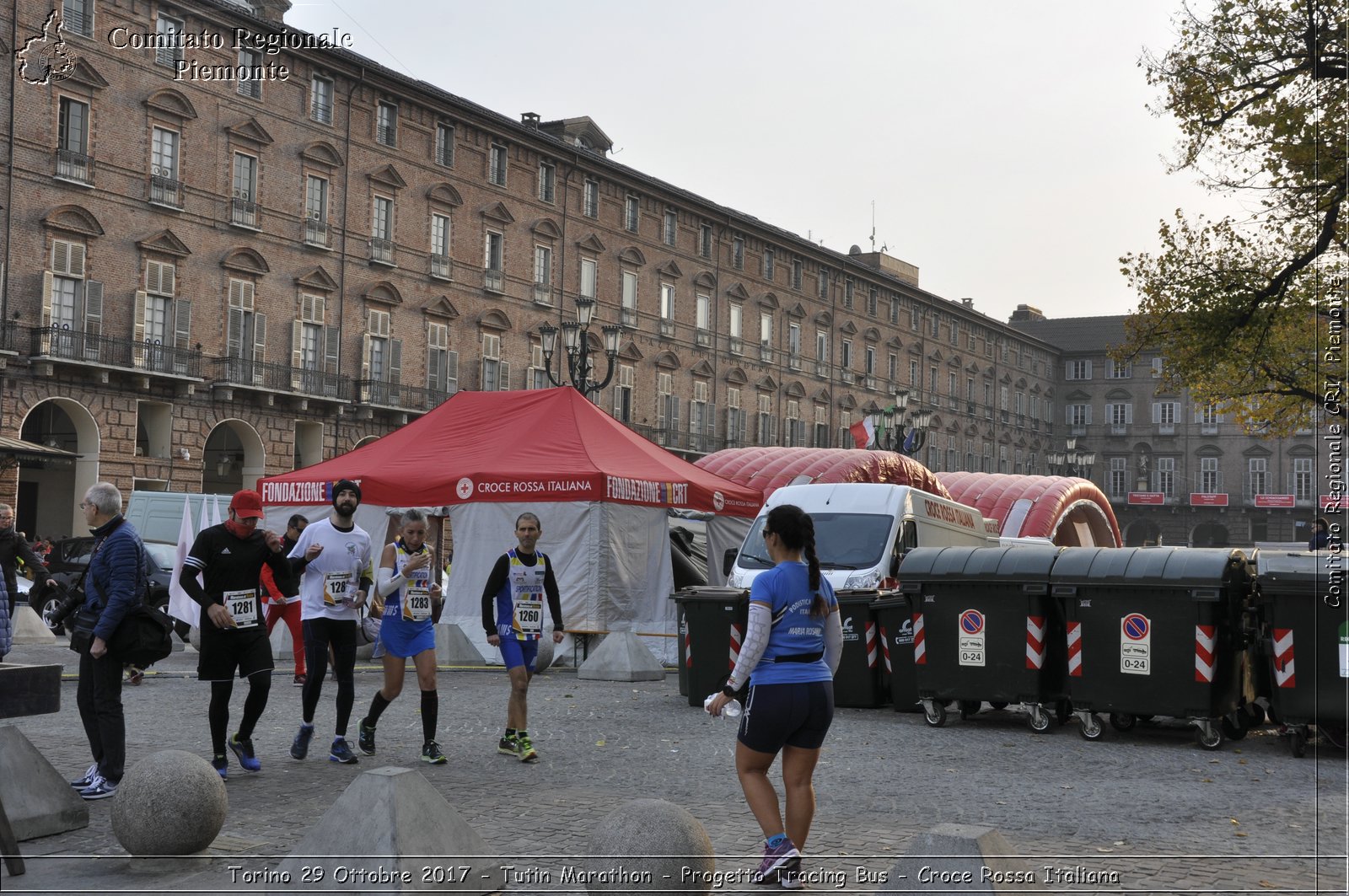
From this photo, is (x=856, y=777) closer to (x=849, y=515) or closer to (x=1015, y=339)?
(x=849, y=515)

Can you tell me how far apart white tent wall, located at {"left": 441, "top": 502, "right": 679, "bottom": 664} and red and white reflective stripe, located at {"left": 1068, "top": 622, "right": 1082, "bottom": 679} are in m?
Answer: 7.57

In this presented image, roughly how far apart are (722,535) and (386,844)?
51.9 ft

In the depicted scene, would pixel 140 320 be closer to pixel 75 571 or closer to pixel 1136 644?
pixel 75 571

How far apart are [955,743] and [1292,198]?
8.54 metres

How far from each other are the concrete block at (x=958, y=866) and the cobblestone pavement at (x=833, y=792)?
1.9 inches

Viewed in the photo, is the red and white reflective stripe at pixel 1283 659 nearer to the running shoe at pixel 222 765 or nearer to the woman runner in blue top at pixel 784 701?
the woman runner in blue top at pixel 784 701

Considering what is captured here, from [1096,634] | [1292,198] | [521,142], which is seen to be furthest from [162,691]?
[521,142]

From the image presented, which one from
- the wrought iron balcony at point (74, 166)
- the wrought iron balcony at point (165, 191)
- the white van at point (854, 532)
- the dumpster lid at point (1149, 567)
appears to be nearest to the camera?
the dumpster lid at point (1149, 567)

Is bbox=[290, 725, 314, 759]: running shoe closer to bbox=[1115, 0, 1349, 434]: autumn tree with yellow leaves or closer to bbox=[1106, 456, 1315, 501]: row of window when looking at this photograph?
bbox=[1115, 0, 1349, 434]: autumn tree with yellow leaves

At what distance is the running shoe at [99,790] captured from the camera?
815 cm

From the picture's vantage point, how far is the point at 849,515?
1744 cm

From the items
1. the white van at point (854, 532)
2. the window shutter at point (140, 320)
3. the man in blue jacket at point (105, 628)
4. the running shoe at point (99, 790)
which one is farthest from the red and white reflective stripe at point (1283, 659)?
the window shutter at point (140, 320)

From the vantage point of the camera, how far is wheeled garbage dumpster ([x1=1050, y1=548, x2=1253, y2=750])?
38.5 feet

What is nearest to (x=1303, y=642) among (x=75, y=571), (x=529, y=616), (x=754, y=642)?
(x=529, y=616)
